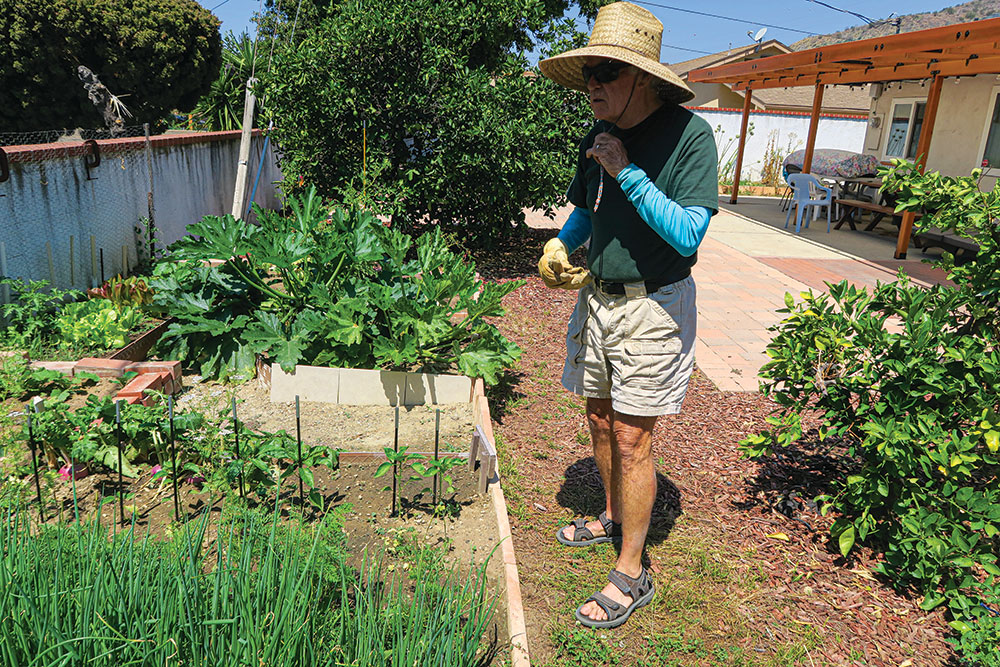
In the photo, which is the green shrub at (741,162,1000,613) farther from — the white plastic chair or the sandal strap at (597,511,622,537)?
the white plastic chair

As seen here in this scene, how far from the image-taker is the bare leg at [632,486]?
8.43ft

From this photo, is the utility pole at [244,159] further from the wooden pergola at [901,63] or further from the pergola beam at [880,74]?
the pergola beam at [880,74]

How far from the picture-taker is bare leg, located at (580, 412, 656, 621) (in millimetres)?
2570

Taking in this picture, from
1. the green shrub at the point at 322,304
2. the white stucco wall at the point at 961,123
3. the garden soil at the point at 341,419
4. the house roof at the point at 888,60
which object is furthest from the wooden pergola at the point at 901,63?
the garden soil at the point at 341,419

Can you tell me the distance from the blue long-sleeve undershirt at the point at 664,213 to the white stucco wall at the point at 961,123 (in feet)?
38.1

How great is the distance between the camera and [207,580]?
1.83 m

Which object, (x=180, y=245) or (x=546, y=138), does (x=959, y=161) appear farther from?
(x=180, y=245)

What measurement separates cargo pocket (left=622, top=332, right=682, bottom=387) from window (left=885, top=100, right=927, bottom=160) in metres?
13.9

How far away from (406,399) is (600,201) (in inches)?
77.6

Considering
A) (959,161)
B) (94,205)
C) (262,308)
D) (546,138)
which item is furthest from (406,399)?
(959,161)

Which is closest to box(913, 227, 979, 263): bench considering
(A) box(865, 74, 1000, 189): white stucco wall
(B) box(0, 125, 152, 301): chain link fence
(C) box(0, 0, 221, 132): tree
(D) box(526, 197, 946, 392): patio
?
(D) box(526, 197, 946, 392): patio

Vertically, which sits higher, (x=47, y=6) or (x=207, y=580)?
(x=47, y=6)

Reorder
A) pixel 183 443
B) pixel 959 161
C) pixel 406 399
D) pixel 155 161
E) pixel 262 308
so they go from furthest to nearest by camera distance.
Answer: pixel 959 161, pixel 155 161, pixel 262 308, pixel 406 399, pixel 183 443

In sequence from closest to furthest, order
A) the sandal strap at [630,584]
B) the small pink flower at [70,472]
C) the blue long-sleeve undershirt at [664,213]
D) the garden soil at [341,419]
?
the blue long-sleeve undershirt at [664,213], the sandal strap at [630,584], the small pink flower at [70,472], the garden soil at [341,419]
